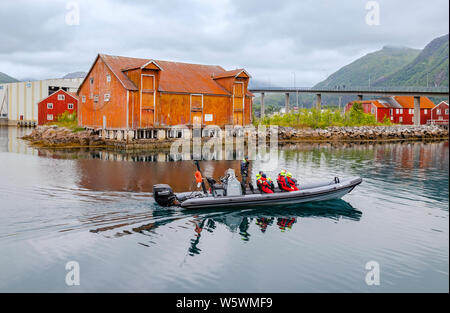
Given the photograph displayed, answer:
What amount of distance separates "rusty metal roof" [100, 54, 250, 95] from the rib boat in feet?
100

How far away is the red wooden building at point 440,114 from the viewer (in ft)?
320

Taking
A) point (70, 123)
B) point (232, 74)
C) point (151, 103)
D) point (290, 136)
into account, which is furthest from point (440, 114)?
point (70, 123)

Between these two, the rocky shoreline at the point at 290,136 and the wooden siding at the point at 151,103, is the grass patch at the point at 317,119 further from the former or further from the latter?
the wooden siding at the point at 151,103

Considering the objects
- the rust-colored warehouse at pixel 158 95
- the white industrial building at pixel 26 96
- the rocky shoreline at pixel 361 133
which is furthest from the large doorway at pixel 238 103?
the white industrial building at pixel 26 96

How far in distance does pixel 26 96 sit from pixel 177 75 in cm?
5383

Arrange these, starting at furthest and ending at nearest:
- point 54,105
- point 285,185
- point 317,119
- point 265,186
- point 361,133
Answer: point 54,105, point 317,119, point 361,133, point 285,185, point 265,186

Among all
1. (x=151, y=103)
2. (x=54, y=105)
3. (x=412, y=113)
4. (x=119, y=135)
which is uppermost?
(x=412, y=113)

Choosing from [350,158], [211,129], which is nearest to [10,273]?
[350,158]

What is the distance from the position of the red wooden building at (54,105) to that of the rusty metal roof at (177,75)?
3547cm

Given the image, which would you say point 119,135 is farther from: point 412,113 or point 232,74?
point 412,113

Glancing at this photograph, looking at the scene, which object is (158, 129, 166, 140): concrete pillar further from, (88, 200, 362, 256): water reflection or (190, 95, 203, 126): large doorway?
(88, 200, 362, 256): water reflection

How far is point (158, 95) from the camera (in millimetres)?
48781

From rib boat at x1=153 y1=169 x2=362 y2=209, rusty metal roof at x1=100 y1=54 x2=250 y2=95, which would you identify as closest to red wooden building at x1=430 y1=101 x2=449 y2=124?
rusty metal roof at x1=100 y1=54 x2=250 y2=95

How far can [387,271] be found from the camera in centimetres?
1243
